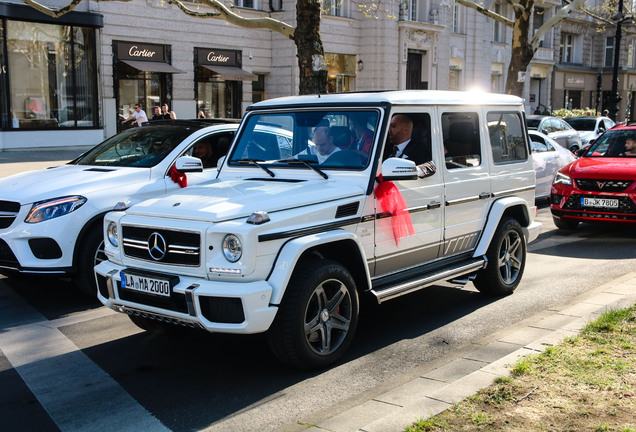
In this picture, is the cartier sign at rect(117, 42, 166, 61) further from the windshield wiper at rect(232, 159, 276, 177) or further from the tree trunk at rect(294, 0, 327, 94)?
the windshield wiper at rect(232, 159, 276, 177)

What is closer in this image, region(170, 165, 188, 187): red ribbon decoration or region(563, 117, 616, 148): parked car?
region(170, 165, 188, 187): red ribbon decoration

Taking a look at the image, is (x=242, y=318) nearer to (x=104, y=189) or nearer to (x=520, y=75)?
(x=104, y=189)

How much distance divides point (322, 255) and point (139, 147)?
3.83m

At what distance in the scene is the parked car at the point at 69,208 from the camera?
671 cm

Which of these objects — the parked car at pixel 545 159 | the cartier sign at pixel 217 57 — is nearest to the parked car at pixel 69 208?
the parked car at pixel 545 159

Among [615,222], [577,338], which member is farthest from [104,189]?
[615,222]

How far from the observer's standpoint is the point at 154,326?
578 centimetres

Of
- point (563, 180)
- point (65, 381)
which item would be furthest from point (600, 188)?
point (65, 381)

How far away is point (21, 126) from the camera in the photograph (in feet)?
75.3

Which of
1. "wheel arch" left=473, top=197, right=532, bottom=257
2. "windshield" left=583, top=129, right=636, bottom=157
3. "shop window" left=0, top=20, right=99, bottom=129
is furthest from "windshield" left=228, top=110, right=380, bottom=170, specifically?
"shop window" left=0, top=20, right=99, bottom=129

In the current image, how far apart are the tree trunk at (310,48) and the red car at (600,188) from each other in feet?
16.5

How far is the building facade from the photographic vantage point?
76.0 ft

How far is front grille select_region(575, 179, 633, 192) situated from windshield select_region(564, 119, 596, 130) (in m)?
16.5

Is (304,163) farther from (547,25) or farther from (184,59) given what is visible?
(184,59)
